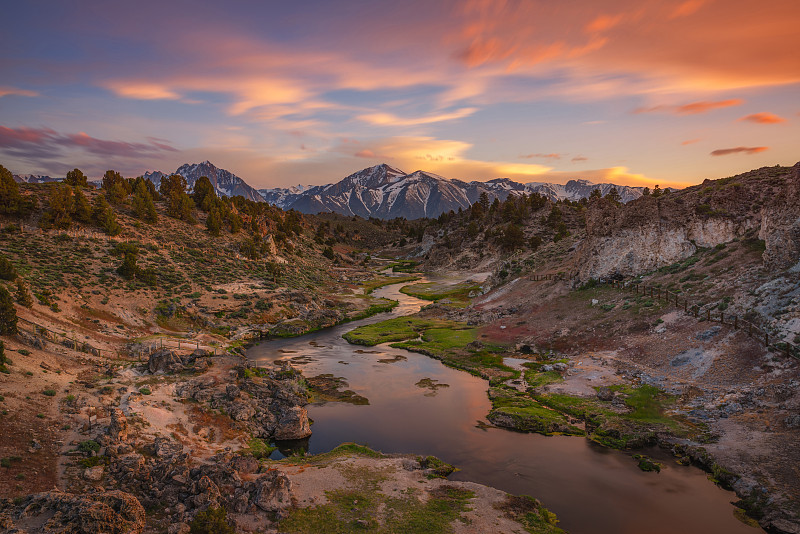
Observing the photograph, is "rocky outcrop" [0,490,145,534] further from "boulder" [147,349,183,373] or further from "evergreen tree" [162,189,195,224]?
"evergreen tree" [162,189,195,224]

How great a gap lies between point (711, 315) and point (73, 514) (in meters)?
55.6

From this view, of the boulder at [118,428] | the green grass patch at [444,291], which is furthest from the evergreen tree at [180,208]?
the boulder at [118,428]

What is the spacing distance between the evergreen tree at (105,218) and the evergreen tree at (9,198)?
1184 cm

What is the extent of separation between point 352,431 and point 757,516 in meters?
28.8

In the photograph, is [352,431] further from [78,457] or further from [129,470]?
[78,457]

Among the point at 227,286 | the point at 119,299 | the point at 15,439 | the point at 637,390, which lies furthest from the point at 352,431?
the point at 227,286

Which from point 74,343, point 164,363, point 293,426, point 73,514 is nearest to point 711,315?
point 293,426

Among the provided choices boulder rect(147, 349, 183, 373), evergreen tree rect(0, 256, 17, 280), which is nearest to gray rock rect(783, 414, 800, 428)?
boulder rect(147, 349, 183, 373)

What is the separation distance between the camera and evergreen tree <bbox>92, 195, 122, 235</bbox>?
83.6 meters

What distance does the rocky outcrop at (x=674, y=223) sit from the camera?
2323 inches

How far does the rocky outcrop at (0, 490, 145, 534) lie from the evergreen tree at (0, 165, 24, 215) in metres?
80.7

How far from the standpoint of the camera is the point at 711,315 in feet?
145

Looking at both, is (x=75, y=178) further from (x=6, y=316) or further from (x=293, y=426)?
(x=293, y=426)

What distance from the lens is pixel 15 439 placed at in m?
24.7
